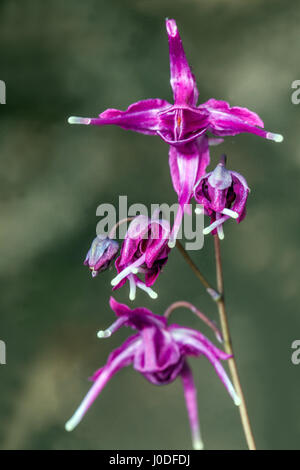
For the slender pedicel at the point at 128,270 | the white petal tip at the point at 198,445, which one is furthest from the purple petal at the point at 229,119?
Answer: the white petal tip at the point at 198,445

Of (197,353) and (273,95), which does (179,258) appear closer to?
(273,95)

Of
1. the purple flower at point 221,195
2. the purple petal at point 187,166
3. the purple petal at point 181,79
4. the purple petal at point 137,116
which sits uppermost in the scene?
the purple petal at point 181,79

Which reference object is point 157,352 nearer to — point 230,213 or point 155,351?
point 155,351
